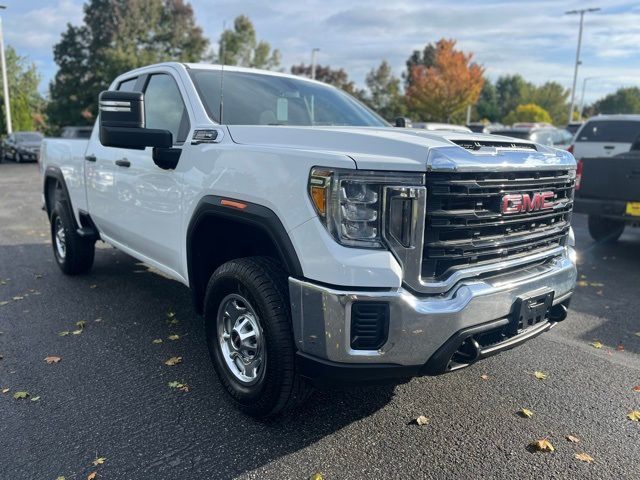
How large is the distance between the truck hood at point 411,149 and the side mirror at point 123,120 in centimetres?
54

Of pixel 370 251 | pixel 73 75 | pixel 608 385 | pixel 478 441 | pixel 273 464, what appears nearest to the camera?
pixel 370 251

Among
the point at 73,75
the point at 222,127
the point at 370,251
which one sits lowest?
the point at 370,251

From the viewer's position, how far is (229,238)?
136 inches

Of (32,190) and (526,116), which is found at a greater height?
(526,116)

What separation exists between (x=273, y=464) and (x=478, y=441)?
3.63ft

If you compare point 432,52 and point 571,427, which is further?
point 432,52

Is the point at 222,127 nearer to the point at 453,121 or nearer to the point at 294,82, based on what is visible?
the point at 294,82

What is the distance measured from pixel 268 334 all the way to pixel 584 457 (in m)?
1.74

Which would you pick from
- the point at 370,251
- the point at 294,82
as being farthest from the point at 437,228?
the point at 294,82

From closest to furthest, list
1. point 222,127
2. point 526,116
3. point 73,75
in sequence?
1. point 222,127
2. point 73,75
3. point 526,116

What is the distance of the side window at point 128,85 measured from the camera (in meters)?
4.79

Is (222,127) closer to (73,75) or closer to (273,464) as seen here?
(273,464)

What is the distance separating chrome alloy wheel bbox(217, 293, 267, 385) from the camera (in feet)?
9.67

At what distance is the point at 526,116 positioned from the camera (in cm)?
4884
